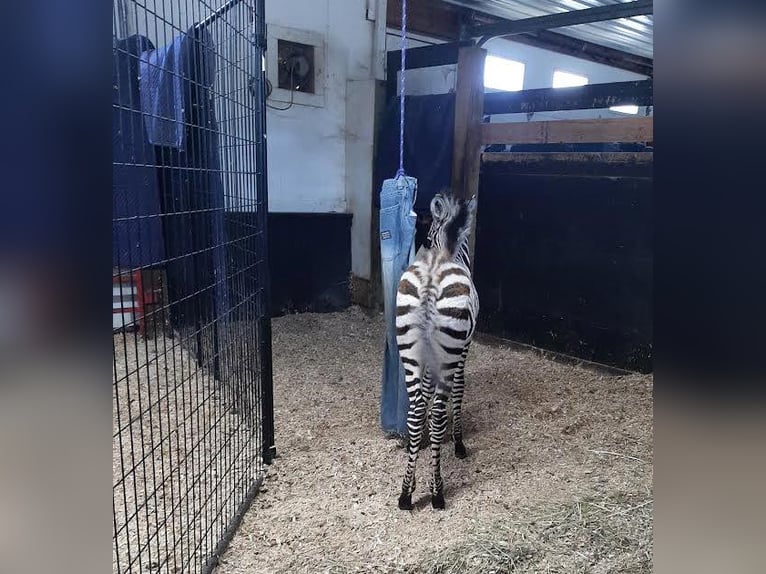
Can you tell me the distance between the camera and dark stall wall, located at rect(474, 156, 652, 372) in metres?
3.84

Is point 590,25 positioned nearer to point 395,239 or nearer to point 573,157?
point 573,157

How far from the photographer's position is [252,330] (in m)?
2.66

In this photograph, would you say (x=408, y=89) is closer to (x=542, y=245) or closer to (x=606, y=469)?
(x=542, y=245)

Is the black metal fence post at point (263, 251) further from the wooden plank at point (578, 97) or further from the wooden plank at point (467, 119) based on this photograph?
the wooden plank at point (578, 97)

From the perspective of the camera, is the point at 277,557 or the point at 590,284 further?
the point at 590,284

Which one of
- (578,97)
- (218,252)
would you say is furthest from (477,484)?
(578,97)

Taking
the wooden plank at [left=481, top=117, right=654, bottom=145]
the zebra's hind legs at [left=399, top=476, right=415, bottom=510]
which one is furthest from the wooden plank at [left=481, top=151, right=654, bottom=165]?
the zebra's hind legs at [left=399, top=476, right=415, bottom=510]

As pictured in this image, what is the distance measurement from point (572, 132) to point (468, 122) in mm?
908

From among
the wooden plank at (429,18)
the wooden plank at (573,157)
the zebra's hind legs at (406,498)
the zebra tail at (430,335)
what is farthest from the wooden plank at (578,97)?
the zebra's hind legs at (406,498)

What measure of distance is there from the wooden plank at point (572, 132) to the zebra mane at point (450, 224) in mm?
1548

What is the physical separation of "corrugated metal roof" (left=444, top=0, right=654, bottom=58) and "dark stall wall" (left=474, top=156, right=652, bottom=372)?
7.40 ft
